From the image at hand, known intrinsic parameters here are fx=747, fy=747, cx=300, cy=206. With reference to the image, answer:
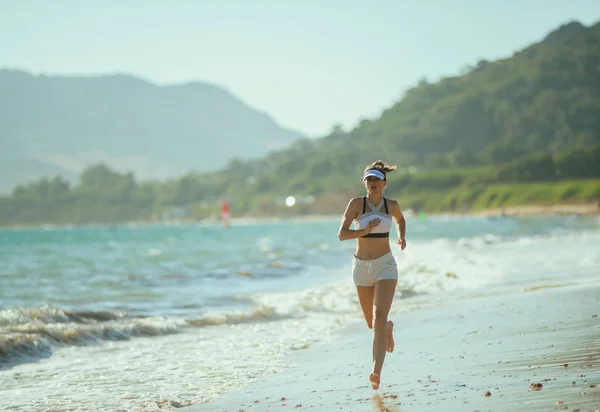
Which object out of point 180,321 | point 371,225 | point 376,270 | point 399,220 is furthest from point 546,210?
point 371,225

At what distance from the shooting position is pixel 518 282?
2009cm

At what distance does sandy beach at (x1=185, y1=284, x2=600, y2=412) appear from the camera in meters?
6.97

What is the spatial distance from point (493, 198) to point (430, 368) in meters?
180

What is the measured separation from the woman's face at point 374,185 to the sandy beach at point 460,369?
2097mm

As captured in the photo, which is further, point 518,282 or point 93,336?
point 518,282

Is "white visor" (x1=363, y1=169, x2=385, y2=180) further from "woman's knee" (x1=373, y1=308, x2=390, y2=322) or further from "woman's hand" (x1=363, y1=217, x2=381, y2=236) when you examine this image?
"woman's knee" (x1=373, y1=308, x2=390, y2=322)

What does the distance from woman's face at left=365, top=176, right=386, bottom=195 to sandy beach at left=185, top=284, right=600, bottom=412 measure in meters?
2.10

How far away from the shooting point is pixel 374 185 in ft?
26.1

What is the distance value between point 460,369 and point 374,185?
7.91ft

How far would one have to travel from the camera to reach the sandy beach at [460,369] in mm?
6969

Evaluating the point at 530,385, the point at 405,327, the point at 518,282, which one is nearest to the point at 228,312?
the point at 405,327

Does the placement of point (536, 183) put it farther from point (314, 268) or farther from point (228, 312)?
point (228, 312)

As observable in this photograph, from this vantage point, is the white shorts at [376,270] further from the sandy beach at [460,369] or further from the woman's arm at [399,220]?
the sandy beach at [460,369]

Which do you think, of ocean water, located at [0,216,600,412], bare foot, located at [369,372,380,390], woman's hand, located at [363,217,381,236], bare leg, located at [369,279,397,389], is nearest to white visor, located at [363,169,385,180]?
woman's hand, located at [363,217,381,236]
